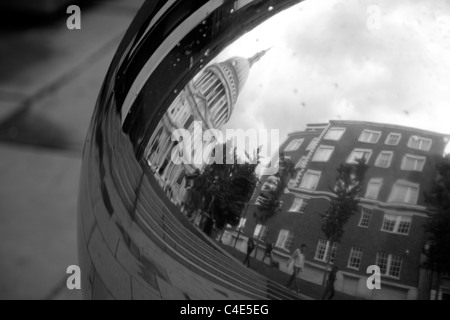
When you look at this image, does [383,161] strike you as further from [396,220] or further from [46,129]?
[46,129]

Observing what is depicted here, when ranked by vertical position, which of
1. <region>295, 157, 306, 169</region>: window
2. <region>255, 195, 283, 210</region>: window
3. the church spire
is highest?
the church spire

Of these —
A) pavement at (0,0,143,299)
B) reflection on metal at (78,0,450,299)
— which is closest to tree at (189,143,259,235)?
reflection on metal at (78,0,450,299)

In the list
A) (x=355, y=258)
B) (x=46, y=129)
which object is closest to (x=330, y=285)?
(x=355, y=258)

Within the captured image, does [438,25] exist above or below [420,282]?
above

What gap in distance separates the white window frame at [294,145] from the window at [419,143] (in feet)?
0.21

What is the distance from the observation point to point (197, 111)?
294 millimetres

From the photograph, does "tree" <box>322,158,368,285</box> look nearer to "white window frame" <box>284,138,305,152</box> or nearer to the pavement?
"white window frame" <box>284,138,305,152</box>

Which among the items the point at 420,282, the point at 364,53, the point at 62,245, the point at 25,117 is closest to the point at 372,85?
the point at 364,53

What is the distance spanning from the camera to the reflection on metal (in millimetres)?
289

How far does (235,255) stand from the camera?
30cm

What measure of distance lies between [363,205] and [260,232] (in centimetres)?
6

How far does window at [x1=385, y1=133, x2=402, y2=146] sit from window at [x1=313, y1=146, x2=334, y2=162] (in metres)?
0.03
